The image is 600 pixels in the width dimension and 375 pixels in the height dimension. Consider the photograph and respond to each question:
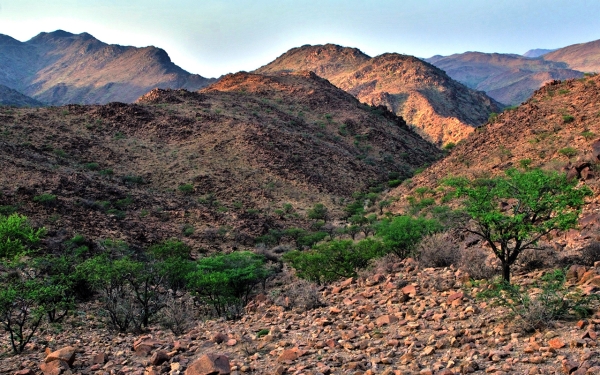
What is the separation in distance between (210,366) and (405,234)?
944cm

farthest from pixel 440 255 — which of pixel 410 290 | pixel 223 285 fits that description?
pixel 223 285

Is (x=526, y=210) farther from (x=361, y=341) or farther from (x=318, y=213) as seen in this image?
(x=318, y=213)

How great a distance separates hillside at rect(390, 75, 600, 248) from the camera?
22.8 meters

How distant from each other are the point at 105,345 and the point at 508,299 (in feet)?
23.1

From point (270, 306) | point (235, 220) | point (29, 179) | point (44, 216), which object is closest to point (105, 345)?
point (270, 306)

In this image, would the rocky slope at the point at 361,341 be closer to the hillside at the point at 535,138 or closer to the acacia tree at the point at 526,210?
the acacia tree at the point at 526,210

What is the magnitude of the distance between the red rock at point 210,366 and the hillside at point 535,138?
1848 cm

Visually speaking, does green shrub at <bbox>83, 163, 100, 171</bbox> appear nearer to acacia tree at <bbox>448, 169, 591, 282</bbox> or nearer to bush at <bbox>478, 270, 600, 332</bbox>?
acacia tree at <bbox>448, 169, 591, 282</bbox>

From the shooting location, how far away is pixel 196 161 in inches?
1389

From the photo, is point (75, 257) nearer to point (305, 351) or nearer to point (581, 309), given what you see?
point (305, 351)

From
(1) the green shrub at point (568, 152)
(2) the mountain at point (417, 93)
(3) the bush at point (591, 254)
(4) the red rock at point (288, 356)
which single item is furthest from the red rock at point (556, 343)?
(2) the mountain at point (417, 93)

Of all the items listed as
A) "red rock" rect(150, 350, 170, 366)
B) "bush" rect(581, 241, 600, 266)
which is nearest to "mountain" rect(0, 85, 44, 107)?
"red rock" rect(150, 350, 170, 366)

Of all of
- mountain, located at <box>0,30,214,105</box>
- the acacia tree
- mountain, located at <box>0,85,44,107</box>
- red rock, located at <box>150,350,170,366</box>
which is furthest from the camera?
mountain, located at <box>0,30,214,105</box>

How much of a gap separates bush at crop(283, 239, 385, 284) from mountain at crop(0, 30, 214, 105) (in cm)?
12696
